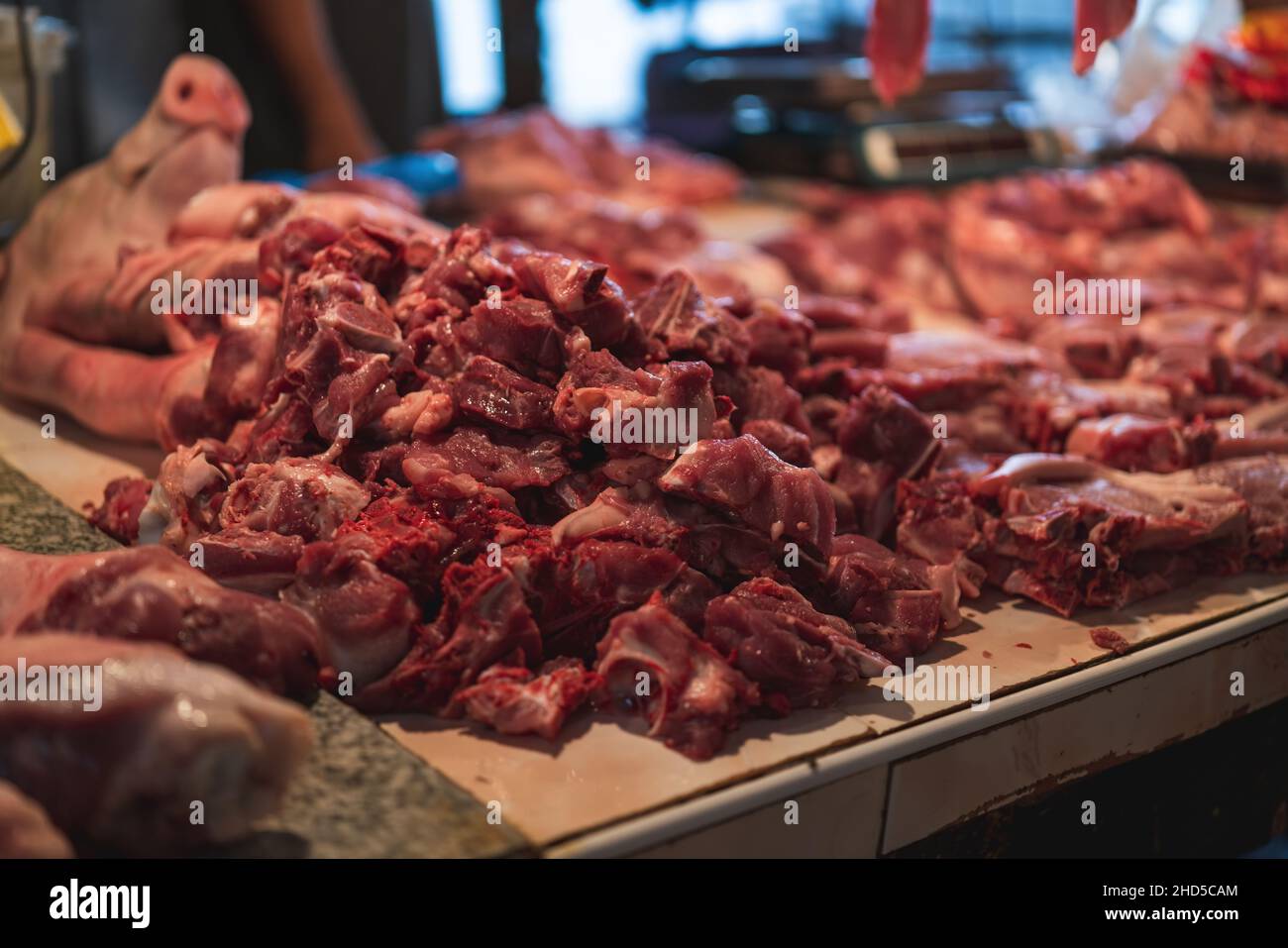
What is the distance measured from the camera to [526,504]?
2322 millimetres

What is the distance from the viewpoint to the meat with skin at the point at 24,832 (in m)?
1.46

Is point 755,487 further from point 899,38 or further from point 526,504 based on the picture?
point 899,38

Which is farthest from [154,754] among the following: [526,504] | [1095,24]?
[1095,24]

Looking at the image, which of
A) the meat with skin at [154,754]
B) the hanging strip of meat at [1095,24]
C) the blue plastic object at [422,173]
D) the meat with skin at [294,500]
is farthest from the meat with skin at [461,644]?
the blue plastic object at [422,173]

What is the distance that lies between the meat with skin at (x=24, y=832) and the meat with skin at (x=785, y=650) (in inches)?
40.1

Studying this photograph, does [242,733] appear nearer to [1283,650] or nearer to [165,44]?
[1283,650]

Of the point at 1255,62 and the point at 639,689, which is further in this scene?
the point at 1255,62

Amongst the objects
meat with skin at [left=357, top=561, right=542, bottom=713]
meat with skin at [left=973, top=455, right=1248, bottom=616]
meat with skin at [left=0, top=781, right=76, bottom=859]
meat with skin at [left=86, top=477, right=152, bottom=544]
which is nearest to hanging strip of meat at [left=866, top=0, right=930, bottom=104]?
meat with skin at [left=973, top=455, right=1248, bottom=616]

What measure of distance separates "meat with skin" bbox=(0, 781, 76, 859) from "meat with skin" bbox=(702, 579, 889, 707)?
40.1 inches

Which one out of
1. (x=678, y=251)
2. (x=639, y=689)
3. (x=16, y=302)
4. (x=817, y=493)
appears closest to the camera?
(x=639, y=689)
